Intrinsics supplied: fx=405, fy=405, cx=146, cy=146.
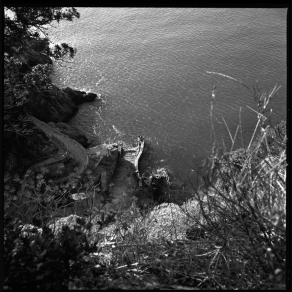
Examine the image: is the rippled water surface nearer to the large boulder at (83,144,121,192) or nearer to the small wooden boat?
the small wooden boat

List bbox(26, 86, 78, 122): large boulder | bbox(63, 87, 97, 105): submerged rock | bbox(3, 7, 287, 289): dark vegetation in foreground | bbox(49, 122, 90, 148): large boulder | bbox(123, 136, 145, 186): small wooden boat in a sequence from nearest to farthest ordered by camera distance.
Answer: bbox(3, 7, 287, 289): dark vegetation in foreground, bbox(26, 86, 78, 122): large boulder, bbox(123, 136, 145, 186): small wooden boat, bbox(49, 122, 90, 148): large boulder, bbox(63, 87, 97, 105): submerged rock

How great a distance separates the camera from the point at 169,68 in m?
12.9

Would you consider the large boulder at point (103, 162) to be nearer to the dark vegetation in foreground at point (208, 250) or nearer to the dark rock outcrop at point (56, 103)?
the dark rock outcrop at point (56, 103)

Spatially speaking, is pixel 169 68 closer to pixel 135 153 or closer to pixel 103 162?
pixel 135 153

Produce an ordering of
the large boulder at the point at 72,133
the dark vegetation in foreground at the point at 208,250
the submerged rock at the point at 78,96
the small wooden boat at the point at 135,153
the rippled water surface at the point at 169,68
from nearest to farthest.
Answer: the dark vegetation in foreground at the point at 208,250 → the small wooden boat at the point at 135,153 → the large boulder at the point at 72,133 → the rippled water surface at the point at 169,68 → the submerged rock at the point at 78,96

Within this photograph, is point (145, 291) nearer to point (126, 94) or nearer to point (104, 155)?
point (104, 155)

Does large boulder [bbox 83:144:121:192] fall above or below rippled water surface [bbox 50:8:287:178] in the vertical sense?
below

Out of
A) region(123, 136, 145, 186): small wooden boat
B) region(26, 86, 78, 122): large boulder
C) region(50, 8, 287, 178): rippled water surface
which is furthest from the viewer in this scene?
region(50, 8, 287, 178): rippled water surface

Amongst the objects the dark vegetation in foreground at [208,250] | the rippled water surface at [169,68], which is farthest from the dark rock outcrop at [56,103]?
the dark vegetation in foreground at [208,250]

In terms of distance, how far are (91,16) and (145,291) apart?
13.6m

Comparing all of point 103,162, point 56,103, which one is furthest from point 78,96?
point 103,162

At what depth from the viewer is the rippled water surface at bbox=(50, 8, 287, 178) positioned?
11133 mm

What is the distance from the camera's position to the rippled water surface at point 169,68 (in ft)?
36.5

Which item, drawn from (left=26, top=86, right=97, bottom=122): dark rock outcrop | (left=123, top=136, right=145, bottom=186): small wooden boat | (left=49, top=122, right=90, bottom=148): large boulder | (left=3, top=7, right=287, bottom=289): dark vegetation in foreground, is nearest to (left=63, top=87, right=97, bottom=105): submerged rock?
(left=26, top=86, right=97, bottom=122): dark rock outcrop
